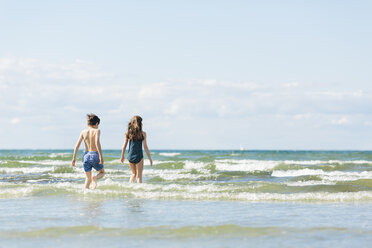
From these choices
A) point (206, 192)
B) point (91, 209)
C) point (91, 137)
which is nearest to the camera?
point (91, 209)

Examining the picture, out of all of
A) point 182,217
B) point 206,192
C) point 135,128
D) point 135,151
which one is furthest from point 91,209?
point 206,192

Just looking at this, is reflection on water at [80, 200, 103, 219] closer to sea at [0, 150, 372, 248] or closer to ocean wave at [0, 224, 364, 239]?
sea at [0, 150, 372, 248]

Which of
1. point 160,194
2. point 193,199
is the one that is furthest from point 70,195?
point 193,199

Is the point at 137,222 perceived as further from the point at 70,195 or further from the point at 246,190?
the point at 246,190

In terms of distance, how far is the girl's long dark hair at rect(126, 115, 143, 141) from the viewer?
1159 cm

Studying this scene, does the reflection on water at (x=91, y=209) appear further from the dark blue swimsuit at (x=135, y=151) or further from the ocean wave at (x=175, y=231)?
the dark blue swimsuit at (x=135, y=151)

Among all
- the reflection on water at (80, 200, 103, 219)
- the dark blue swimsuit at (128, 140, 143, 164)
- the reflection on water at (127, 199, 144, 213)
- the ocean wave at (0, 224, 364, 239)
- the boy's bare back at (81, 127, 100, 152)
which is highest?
the boy's bare back at (81, 127, 100, 152)

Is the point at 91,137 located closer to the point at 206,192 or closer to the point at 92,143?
the point at 92,143

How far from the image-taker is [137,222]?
23.3 feet

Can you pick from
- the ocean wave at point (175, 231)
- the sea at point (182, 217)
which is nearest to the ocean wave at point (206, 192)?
the sea at point (182, 217)

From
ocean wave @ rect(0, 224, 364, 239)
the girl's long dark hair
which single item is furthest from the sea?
the girl's long dark hair

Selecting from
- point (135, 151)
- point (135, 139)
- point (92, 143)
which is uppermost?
point (135, 139)

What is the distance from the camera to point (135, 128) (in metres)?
11.6

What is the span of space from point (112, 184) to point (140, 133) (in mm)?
1632
